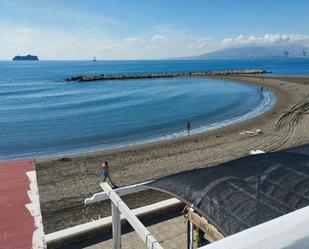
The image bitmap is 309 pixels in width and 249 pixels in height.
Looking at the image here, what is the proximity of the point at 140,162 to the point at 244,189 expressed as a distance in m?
16.2

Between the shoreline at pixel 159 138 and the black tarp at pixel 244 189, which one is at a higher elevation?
the black tarp at pixel 244 189

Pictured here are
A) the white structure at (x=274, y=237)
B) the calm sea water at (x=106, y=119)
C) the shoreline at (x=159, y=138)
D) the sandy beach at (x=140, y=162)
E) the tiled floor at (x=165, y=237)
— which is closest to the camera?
the white structure at (x=274, y=237)

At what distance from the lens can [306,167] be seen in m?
5.95

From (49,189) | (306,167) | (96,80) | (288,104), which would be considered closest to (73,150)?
(49,189)

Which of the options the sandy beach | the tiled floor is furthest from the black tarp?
the sandy beach

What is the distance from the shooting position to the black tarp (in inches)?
186

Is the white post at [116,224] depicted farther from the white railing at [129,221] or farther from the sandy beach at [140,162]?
the sandy beach at [140,162]

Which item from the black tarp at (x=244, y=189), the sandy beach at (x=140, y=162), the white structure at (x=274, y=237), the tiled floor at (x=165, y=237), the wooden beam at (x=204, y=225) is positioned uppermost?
the white structure at (x=274, y=237)

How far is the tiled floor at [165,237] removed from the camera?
9.36 meters

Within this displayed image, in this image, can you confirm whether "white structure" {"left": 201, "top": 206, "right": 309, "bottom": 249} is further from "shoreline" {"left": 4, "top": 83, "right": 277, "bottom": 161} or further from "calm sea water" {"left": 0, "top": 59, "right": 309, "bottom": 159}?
"calm sea water" {"left": 0, "top": 59, "right": 309, "bottom": 159}

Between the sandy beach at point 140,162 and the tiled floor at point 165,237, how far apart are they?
140 inches

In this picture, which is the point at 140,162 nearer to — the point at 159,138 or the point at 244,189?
the point at 159,138

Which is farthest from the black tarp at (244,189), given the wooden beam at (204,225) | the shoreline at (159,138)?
the shoreline at (159,138)

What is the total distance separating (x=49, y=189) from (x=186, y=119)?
24058 mm
